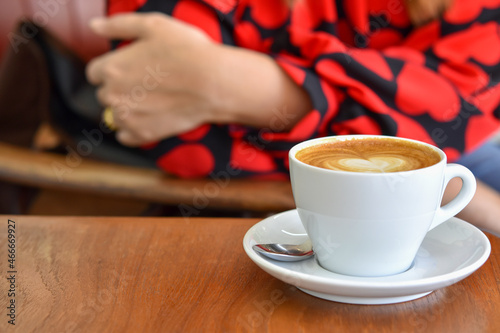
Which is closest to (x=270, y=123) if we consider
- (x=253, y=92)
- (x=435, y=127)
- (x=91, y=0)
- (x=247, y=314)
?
(x=253, y=92)

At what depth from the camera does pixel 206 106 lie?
74 centimetres

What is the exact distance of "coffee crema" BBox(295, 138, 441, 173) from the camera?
38 cm

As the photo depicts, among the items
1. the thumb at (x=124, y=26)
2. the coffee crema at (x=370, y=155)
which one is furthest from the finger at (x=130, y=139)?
the coffee crema at (x=370, y=155)

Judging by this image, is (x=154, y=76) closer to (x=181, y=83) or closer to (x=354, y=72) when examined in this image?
(x=181, y=83)

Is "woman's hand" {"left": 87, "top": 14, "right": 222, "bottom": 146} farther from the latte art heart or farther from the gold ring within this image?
the latte art heart

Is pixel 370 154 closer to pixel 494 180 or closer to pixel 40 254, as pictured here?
pixel 40 254

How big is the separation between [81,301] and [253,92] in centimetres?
42

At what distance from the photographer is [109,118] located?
83 cm

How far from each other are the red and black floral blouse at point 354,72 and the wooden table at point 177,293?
0.91 ft

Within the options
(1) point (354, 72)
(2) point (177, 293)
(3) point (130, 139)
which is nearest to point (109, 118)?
(3) point (130, 139)

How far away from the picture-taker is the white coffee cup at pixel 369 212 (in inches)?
13.9

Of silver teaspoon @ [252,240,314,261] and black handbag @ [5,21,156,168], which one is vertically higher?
silver teaspoon @ [252,240,314,261]

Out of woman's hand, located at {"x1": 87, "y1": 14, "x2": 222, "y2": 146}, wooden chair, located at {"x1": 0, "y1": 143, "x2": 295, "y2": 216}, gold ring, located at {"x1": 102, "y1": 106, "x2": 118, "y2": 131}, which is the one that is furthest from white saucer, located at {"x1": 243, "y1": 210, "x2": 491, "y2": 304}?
gold ring, located at {"x1": 102, "y1": 106, "x2": 118, "y2": 131}

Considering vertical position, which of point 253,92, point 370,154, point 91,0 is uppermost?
point 370,154
